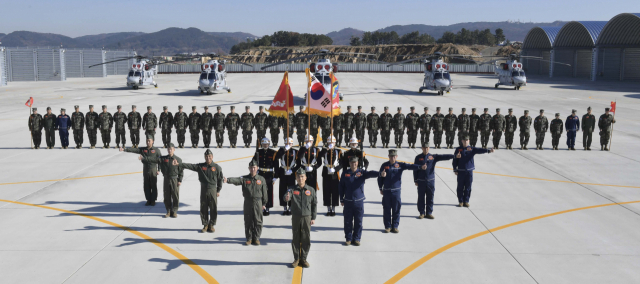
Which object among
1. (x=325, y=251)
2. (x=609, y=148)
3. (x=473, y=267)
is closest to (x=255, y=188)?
(x=325, y=251)

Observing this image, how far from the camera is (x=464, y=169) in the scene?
1071cm

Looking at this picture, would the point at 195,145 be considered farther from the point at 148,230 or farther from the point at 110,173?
the point at 148,230

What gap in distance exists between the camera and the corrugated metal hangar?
54812 millimetres

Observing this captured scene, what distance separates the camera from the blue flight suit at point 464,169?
10.6 m

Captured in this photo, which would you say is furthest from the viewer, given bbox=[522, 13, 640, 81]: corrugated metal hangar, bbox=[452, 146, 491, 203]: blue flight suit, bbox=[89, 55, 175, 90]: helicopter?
bbox=[522, 13, 640, 81]: corrugated metal hangar

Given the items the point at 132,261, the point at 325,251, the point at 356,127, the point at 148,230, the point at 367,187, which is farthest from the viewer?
the point at 356,127

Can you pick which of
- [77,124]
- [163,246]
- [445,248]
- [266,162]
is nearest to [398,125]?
[266,162]

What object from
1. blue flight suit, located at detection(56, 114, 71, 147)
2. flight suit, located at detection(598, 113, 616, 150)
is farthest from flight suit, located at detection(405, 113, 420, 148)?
blue flight suit, located at detection(56, 114, 71, 147)

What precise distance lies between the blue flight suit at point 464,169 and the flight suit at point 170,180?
5870mm

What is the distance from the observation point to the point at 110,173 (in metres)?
13.9

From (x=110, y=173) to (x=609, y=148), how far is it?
17.1 meters

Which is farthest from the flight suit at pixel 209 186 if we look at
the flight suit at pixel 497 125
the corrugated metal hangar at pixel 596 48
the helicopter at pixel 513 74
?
the corrugated metal hangar at pixel 596 48

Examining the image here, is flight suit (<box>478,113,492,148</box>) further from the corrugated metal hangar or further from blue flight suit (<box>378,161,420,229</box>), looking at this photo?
the corrugated metal hangar

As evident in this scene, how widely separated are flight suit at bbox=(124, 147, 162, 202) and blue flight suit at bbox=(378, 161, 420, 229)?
4.97 meters
